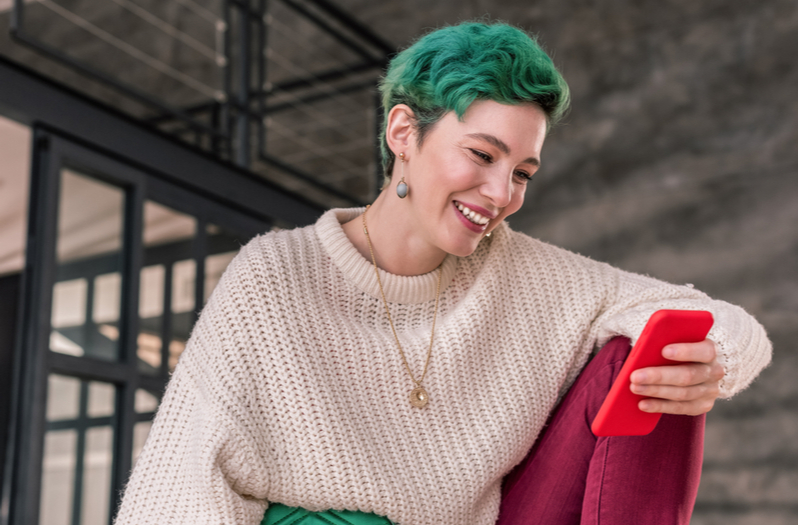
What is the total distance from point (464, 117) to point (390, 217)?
239 mm

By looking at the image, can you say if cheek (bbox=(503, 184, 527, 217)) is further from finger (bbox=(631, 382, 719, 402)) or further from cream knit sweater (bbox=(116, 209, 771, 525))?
finger (bbox=(631, 382, 719, 402))

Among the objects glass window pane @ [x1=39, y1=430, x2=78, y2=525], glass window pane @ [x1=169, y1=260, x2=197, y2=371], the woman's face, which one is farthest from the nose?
glass window pane @ [x1=169, y1=260, x2=197, y2=371]

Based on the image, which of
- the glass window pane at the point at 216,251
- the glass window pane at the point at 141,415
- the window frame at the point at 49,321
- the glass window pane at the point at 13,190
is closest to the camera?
the window frame at the point at 49,321

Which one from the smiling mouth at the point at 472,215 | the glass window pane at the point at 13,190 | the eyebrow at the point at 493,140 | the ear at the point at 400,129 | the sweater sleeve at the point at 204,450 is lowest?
the sweater sleeve at the point at 204,450

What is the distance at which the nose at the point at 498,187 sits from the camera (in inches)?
48.3

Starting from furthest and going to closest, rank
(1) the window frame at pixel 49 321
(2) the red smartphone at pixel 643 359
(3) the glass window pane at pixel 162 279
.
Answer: (3) the glass window pane at pixel 162 279, (1) the window frame at pixel 49 321, (2) the red smartphone at pixel 643 359

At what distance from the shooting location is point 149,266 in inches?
104

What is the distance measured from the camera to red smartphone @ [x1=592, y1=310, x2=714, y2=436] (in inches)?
40.3

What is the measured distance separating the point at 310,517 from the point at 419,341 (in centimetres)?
33

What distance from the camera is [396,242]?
1.39m

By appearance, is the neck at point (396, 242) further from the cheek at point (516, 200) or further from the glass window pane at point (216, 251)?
the glass window pane at point (216, 251)

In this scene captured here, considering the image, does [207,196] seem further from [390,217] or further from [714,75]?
[714,75]

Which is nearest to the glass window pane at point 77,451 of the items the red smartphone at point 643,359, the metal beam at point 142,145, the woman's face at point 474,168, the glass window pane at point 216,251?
the glass window pane at point 216,251

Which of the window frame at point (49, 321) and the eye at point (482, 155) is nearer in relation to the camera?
the eye at point (482, 155)
